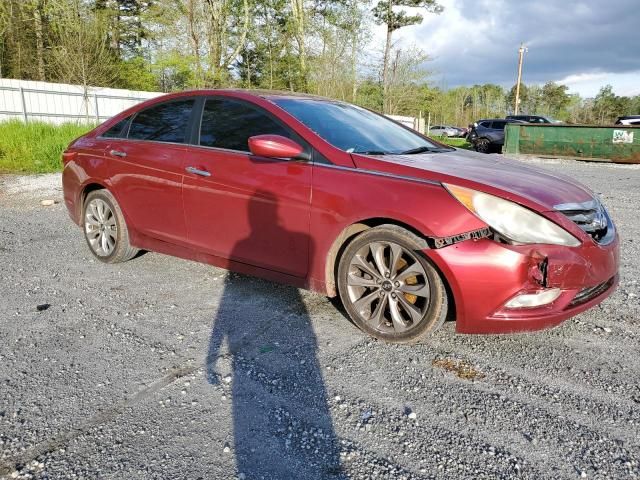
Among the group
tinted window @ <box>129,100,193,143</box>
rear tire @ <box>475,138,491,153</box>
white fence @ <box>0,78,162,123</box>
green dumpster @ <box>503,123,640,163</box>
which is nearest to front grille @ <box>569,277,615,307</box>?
tinted window @ <box>129,100,193,143</box>

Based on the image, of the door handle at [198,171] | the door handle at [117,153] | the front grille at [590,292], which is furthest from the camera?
the door handle at [117,153]

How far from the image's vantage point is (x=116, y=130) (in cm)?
449

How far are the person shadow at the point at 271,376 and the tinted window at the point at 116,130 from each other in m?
1.77

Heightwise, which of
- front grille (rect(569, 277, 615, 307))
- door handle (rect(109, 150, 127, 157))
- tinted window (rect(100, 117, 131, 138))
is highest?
tinted window (rect(100, 117, 131, 138))

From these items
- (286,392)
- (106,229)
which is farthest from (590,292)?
(106,229)

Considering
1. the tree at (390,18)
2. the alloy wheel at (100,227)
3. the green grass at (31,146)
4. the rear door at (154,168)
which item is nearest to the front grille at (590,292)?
the rear door at (154,168)

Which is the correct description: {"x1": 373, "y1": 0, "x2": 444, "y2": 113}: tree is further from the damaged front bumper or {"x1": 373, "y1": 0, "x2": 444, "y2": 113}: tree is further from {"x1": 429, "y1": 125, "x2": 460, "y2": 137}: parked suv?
the damaged front bumper

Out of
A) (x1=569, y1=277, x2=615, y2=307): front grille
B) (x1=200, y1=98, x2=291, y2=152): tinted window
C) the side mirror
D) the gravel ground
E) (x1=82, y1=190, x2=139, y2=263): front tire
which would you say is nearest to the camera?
the gravel ground

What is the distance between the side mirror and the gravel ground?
3.67 feet

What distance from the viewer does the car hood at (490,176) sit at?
2.73 metres

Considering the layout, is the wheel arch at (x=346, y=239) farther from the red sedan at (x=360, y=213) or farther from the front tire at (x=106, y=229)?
the front tire at (x=106, y=229)

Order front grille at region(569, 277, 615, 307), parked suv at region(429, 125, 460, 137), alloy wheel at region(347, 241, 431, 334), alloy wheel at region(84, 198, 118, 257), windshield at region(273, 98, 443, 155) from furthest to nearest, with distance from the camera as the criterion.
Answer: parked suv at region(429, 125, 460, 137) < alloy wheel at region(84, 198, 118, 257) < windshield at region(273, 98, 443, 155) < alloy wheel at region(347, 241, 431, 334) < front grille at region(569, 277, 615, 307)

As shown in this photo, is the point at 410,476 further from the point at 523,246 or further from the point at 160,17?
the point at 160,17

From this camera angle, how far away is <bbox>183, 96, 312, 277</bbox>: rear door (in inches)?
126
